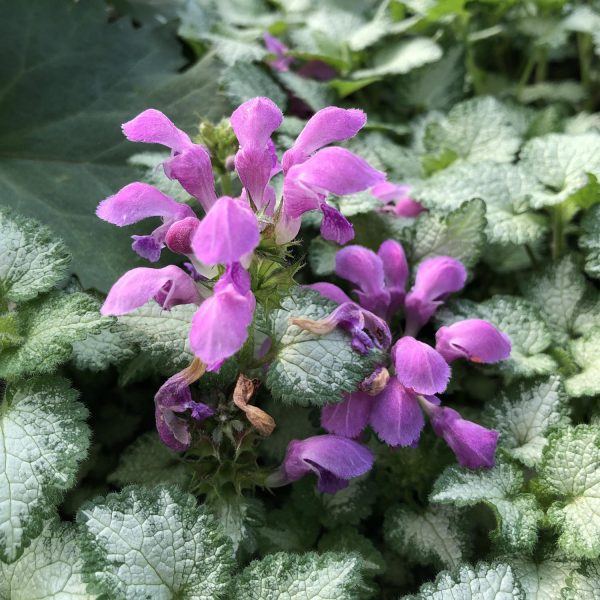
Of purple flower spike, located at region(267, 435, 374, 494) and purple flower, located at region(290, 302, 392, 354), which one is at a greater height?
purple flower, located at region(290, 302, 392, 354)

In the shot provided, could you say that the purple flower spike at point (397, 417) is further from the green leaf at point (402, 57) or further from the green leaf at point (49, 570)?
the green leaf at point (402, 57)

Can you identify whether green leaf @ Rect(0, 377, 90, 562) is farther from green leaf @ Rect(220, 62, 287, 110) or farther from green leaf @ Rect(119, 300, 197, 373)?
green leaf @ Rect(220, 62, 287, 110)

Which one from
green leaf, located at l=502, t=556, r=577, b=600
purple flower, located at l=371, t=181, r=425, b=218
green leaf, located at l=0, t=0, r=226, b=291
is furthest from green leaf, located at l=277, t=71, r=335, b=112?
green leaf, located at l=502, t=556, r=577, b=600

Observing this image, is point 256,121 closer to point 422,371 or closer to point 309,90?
point 422,371

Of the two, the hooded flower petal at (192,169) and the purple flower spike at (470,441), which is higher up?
the hooded flower petal at (192,169)

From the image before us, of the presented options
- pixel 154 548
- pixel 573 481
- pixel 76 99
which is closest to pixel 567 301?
pixel 573 481

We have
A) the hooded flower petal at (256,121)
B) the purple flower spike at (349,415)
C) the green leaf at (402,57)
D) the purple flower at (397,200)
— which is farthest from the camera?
the green leaf at (402,57)

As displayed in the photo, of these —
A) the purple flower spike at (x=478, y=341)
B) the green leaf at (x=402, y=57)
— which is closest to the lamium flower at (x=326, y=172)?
the purple flower spike at (x=478, y=341)
